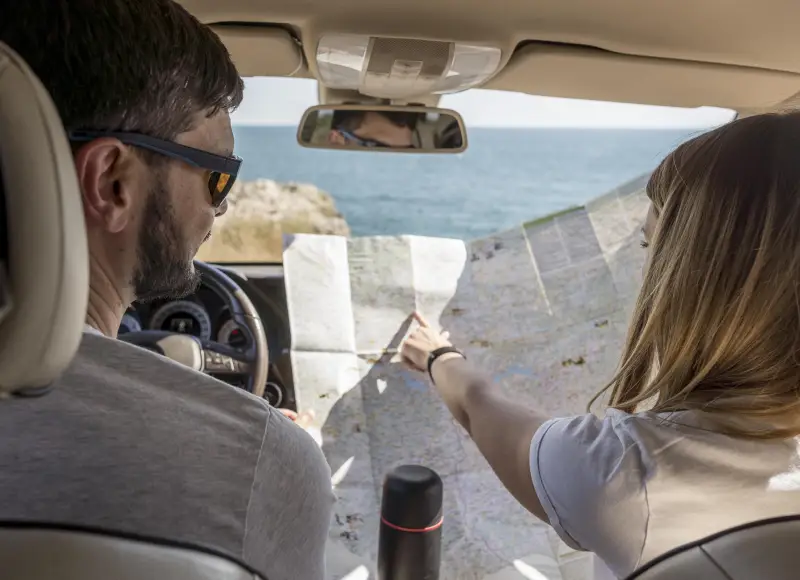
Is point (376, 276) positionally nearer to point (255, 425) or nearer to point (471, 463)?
point (471, 463)

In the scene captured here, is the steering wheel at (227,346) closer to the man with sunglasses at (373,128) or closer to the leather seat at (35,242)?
the man with sunglasses at (373,128)

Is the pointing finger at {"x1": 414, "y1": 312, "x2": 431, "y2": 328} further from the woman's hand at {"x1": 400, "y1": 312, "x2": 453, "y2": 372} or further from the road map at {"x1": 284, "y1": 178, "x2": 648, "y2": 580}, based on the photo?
the woman's hand at {"x1": 400, "y1": 312, "x2": 453, "y2": 372}

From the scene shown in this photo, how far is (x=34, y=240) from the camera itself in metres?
0.43

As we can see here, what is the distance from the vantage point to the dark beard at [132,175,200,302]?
0.77 metres

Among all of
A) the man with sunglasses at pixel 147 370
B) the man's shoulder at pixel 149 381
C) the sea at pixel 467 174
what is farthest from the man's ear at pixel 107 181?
the sea at pixel 467 174

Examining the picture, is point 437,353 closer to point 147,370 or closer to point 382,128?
point 382,128

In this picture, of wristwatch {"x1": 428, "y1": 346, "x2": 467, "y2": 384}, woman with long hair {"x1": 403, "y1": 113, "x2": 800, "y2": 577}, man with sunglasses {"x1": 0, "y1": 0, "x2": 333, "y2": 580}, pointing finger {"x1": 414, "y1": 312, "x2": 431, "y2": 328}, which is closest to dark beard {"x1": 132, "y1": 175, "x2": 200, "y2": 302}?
man with sunglasses {"x1": 0, "y1": 0, "x2": 333, "y2": 580}

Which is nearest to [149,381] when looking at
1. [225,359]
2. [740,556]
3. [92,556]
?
[92,556]

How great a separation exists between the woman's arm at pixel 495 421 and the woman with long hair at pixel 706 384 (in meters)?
0.05

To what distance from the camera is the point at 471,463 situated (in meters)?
2.07

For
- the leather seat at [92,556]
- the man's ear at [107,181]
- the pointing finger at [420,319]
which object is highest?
the man's ear at [107,181]

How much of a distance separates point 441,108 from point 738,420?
1042 millimetres

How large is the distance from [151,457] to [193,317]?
1.29m

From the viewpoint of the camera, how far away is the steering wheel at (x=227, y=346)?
1.56 metres
